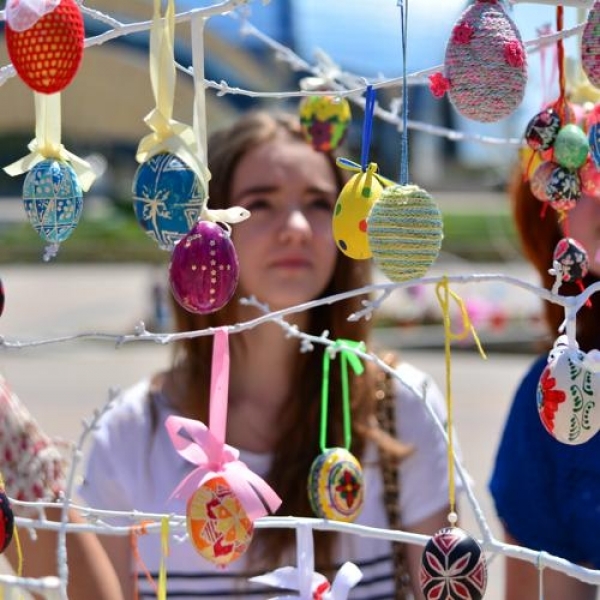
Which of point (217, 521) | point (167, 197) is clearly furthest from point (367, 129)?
point (217, 521)

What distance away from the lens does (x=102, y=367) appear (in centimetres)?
719

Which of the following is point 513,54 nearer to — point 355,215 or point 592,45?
point 592,45

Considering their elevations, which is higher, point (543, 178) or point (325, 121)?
point (325, 121)

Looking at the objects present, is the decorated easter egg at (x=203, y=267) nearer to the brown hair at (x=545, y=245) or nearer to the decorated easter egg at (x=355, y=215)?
the decorated easter egg at (x=355, y=215)

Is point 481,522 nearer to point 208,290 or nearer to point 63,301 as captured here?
point 208,290

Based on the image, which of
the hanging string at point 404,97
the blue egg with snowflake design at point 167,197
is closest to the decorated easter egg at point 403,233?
the hanging string at point 404,97

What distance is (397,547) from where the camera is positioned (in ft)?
4.38

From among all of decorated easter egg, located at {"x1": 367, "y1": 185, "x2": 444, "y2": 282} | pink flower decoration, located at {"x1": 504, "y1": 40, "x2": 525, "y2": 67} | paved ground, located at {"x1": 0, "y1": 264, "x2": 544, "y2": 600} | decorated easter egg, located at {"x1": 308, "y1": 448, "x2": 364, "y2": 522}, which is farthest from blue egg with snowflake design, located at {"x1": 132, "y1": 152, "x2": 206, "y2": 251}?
paved ground, located at {"x1": 0, "y1": 264, "x2": 544, "y2": 600}

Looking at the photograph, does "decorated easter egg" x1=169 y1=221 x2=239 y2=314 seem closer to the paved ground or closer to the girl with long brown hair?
the girl with long brown hair

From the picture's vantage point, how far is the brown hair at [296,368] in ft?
4.44

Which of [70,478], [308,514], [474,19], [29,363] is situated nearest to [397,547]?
[308,514]

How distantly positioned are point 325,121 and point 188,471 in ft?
1.63

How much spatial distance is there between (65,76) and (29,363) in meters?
7.01

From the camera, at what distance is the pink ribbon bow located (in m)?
0.75
